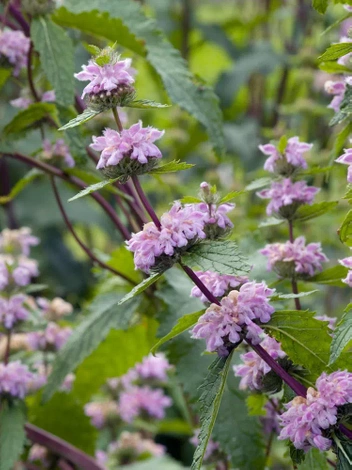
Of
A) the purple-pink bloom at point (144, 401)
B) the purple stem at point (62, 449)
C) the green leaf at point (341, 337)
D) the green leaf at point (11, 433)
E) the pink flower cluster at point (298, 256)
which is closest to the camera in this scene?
the green leaf at point (341, 337)

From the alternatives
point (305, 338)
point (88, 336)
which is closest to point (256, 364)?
point (305, 338)

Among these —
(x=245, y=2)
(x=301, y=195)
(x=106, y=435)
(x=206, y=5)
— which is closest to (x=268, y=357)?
(x=301, y=195)

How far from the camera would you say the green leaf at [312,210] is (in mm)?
560

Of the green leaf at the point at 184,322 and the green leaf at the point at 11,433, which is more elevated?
the green leaf at the point at 184,322

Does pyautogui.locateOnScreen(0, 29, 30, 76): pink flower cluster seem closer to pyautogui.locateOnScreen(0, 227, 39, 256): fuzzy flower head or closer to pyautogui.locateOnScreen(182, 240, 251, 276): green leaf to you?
pyautogui.locateOnScreen(0, 227, 39, 256): fuzzy flower head

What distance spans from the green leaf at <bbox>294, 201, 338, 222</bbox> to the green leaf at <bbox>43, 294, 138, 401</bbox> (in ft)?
0.75

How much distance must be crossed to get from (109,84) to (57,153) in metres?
0.33

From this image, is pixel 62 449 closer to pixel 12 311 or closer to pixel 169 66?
pixel 12 311

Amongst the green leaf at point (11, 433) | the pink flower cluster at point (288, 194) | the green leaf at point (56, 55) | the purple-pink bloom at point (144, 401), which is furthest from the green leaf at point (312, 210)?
the purple-pink bloom at point (144, 401)

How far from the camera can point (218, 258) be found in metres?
0.43

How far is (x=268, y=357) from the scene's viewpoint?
44 cm

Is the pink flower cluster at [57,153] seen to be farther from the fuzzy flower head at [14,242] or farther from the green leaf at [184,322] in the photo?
the green leaf at [184,322]

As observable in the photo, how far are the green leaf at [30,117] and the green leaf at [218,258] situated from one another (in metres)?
0.30

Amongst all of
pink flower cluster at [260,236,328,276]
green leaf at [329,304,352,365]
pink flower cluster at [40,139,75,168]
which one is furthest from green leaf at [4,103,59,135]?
green leaf at [329,304,352,365]
